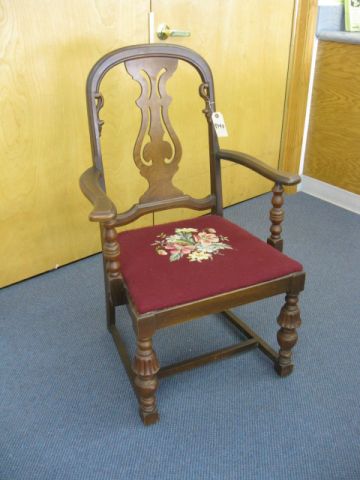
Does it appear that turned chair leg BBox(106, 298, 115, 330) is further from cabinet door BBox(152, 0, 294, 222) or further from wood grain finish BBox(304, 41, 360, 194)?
wood grain finish BBox(304, 41, 360, 194)

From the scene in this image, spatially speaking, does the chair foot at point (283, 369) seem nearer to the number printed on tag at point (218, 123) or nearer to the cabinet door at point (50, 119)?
the number printed on tag at point (218, 123)

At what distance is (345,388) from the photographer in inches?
53.6

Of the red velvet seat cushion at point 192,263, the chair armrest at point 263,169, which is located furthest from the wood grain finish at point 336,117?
the red velvet seat cushion at point 192,263

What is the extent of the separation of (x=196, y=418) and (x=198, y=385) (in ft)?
0.41

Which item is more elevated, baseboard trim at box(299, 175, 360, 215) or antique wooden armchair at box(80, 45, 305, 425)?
antique wooden armchair at box(80, 45, 305, 425)

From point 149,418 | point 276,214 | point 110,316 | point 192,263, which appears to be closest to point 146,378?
point 149,418

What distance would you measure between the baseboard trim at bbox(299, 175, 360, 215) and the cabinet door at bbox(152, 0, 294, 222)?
0.29 m

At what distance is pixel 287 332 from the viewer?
1.31 m

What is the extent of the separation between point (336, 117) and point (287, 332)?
161cm

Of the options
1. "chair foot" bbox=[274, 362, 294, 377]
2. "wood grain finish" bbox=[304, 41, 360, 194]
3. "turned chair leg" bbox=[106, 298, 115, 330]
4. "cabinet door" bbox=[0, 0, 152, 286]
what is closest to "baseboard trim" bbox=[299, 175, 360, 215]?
"wood grain finish" bbox=[304, 41, 360, 194]

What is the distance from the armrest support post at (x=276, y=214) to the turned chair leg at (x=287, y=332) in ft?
0.67

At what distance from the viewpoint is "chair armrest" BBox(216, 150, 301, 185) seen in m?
1.27

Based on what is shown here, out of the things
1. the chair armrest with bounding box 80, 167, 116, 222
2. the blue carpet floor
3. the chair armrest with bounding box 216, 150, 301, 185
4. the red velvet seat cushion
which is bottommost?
the blue carpet floor

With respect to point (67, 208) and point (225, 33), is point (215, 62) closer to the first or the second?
point (225, 33)
